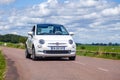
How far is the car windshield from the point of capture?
77.2 feet

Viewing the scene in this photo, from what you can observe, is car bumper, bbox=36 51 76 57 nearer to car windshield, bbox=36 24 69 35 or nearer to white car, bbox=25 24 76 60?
white car, bbox=25 24 76 60

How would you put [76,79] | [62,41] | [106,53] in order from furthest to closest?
[106,53], [62,41], [76,79]

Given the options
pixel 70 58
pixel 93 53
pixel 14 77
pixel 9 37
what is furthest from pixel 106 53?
pixel 9 37

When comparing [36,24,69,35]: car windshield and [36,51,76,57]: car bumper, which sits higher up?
[36,24,69,35]: car windshield

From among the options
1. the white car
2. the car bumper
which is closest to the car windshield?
the white car

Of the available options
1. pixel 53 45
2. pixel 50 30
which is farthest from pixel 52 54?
pixel 50 30

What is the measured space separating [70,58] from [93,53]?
30.7 feet

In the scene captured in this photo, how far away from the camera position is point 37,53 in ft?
74.5

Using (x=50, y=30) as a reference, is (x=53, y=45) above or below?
below

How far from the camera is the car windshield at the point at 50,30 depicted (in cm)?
2354

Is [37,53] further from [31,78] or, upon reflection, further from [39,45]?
Answer: [31,78]

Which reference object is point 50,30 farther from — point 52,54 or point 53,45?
point 52,54

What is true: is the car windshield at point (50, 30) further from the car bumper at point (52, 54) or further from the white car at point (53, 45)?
the car bumper at point (52, 54)

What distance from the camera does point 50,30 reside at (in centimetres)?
A: 2378
